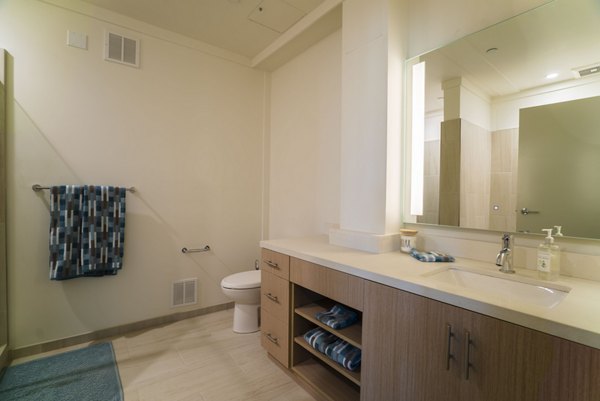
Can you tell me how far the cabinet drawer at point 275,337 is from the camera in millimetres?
1747

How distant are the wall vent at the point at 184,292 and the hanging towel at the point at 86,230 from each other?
21.9 inches

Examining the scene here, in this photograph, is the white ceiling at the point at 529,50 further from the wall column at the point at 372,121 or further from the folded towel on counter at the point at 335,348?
the folded towel on counter at the point at 335,348

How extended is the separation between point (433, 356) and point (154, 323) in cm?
238

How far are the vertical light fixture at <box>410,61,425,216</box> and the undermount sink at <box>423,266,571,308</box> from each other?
18.9 inches

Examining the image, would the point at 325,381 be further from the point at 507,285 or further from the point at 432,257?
the point at 507,285

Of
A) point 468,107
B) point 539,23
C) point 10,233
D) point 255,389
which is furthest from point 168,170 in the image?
point 539,23

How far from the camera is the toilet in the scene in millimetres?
2229

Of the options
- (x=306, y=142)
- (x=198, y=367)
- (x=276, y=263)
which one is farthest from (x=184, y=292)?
(x=306, y=142)

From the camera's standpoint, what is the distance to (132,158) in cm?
234

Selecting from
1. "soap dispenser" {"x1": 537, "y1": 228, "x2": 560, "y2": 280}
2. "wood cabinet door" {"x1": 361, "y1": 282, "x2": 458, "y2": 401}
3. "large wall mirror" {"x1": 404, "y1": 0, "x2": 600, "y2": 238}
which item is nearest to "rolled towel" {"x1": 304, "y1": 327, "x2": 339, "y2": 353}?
"wood cabinet door" {"x1": 361, "y1": 282, "x2": 458, "y2": 401}

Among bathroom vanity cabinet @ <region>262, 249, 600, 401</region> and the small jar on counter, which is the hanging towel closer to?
bathroom vanity cabinet @ <region>262, 249, 600, 401</region>

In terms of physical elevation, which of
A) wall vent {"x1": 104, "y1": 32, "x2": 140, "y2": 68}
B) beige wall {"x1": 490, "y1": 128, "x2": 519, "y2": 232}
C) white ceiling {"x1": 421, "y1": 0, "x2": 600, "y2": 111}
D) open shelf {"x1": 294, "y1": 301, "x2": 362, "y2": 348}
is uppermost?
wall vent {"x1": 104, "y1": 32, "x2": 140, "y2": 68}

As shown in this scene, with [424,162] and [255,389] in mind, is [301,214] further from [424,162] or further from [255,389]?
[255,389]

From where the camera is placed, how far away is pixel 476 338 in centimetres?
88
